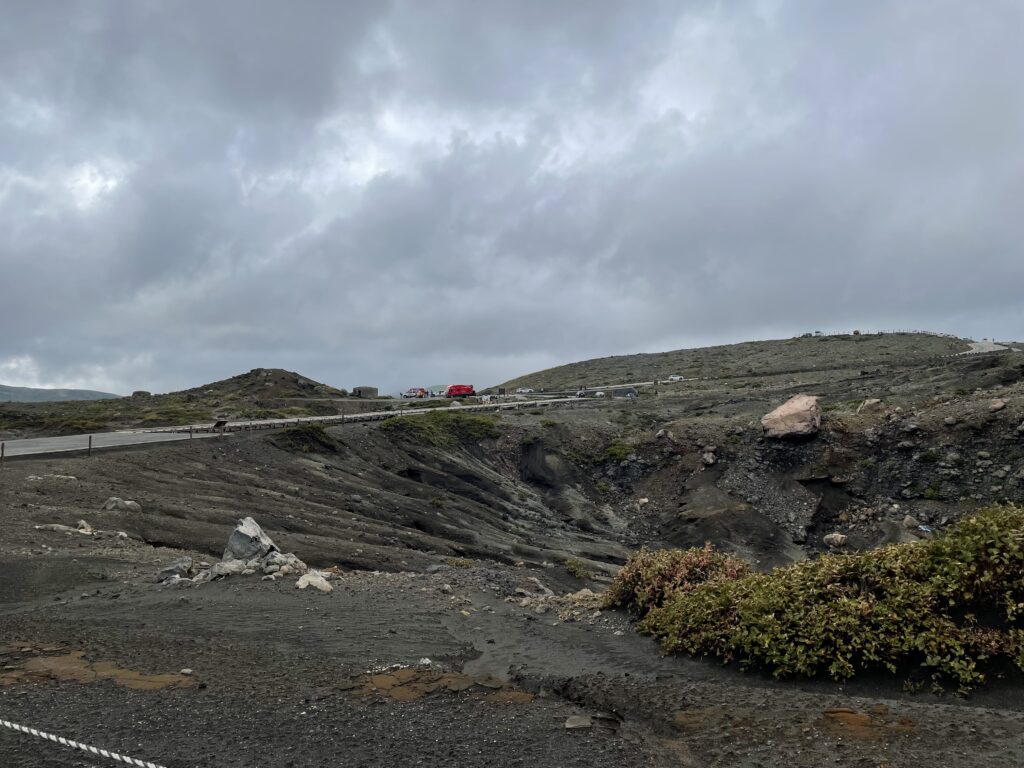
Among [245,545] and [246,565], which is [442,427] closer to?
[245,545]

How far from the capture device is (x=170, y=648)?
32.9ft

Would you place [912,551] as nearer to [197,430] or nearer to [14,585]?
[14,585]

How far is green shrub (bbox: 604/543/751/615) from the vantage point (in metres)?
11.3

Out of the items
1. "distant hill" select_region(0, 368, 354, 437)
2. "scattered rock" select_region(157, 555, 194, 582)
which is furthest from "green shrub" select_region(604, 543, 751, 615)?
"distant hill" select_region(0, 368, 354, 437)

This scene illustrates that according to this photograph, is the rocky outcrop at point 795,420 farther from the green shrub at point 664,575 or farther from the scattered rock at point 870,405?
the green shrub at point 664,575

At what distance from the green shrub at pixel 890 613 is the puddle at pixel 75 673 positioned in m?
6.83

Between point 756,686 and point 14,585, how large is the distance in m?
13.6

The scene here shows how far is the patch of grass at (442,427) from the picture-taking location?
41.9m

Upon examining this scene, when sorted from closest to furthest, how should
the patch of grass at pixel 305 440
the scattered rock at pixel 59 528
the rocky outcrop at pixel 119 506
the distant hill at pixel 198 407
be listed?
the scattered rock at pixel 59 528 < the rocky outcrop at pixel 119 506 < the patch of grass at pixel 305 440 < the distant hill at pixel 198 407

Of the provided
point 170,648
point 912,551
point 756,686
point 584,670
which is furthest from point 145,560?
point 912,551

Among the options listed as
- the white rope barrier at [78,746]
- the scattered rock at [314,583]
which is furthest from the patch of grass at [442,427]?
the white rope barrier at [78,746]

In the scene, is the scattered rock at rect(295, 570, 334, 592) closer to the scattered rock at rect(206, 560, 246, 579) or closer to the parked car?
the scattered rock at rect(206, 560, 246, 579)

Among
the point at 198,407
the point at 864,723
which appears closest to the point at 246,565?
the point at 864,723

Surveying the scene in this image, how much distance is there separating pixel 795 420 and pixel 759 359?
63153 mm
